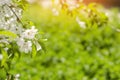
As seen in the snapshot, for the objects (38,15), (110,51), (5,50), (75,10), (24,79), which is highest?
(5,50)

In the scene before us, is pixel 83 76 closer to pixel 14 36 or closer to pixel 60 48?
pixel 60 48

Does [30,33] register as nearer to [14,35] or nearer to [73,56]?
[14,35]

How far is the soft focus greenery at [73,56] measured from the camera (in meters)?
7.32

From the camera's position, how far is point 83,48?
29.9 ft

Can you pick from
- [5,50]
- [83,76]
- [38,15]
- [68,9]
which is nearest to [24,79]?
[83,76]

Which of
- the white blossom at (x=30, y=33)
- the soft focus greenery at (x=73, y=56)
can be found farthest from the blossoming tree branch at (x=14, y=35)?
the soft focus greenery at (x=73, y=56)

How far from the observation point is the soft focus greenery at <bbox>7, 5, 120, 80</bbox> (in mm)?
7320

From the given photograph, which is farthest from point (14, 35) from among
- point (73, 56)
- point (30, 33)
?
point (73, 56)

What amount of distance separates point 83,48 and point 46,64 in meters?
1.18

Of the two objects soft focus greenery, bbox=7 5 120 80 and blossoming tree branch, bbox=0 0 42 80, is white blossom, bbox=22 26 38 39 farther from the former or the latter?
soft focus greenery, bbox=7 5 120 80

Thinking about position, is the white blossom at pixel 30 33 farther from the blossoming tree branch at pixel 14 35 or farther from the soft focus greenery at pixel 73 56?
the soft focus greenery at pixel 73 56

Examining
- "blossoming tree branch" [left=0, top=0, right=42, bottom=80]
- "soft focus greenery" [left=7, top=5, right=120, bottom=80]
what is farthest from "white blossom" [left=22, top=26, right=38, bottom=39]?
"soft focus greenery" [left=7, top=5, right=120, bottom=80]

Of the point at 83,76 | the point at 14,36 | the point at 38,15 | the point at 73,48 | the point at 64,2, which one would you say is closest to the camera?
the point at 14,36

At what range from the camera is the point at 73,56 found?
335 inches
